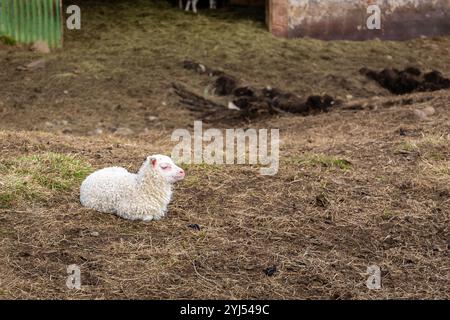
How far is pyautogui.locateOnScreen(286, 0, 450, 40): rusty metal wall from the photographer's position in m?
13.4

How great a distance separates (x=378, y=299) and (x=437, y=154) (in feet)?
9.23

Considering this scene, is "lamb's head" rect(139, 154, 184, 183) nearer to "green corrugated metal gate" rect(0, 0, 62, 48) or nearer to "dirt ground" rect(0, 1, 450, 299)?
"dirt ground" rect(0, 1, 450, 299)

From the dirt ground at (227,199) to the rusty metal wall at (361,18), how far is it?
2055mm

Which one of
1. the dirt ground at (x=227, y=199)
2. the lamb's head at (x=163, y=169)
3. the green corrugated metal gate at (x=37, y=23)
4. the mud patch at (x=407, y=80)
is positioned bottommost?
the dirt ground at (x=227, y=199)

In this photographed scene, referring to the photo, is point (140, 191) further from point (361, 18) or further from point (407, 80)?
point (361, 18)

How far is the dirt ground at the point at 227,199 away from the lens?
5207 mm

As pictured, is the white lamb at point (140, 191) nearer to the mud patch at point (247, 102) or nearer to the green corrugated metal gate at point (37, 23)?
the mud patch at point (247, 102)

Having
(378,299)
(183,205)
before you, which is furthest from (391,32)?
(378,299)

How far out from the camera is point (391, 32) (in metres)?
13.7

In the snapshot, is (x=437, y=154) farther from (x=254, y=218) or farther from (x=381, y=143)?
(x=254, y=218)

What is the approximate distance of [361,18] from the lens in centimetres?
1357

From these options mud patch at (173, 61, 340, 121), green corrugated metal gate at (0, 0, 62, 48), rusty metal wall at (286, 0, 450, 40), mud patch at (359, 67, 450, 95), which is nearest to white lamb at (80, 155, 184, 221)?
mud patch at (173, 61, 340, 121)

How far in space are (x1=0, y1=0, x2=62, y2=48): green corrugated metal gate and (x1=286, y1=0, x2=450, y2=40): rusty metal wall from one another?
375 cm

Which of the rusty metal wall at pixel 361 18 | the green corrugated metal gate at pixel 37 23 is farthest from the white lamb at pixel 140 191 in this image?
the rusty metal wall at pixel 361 18
